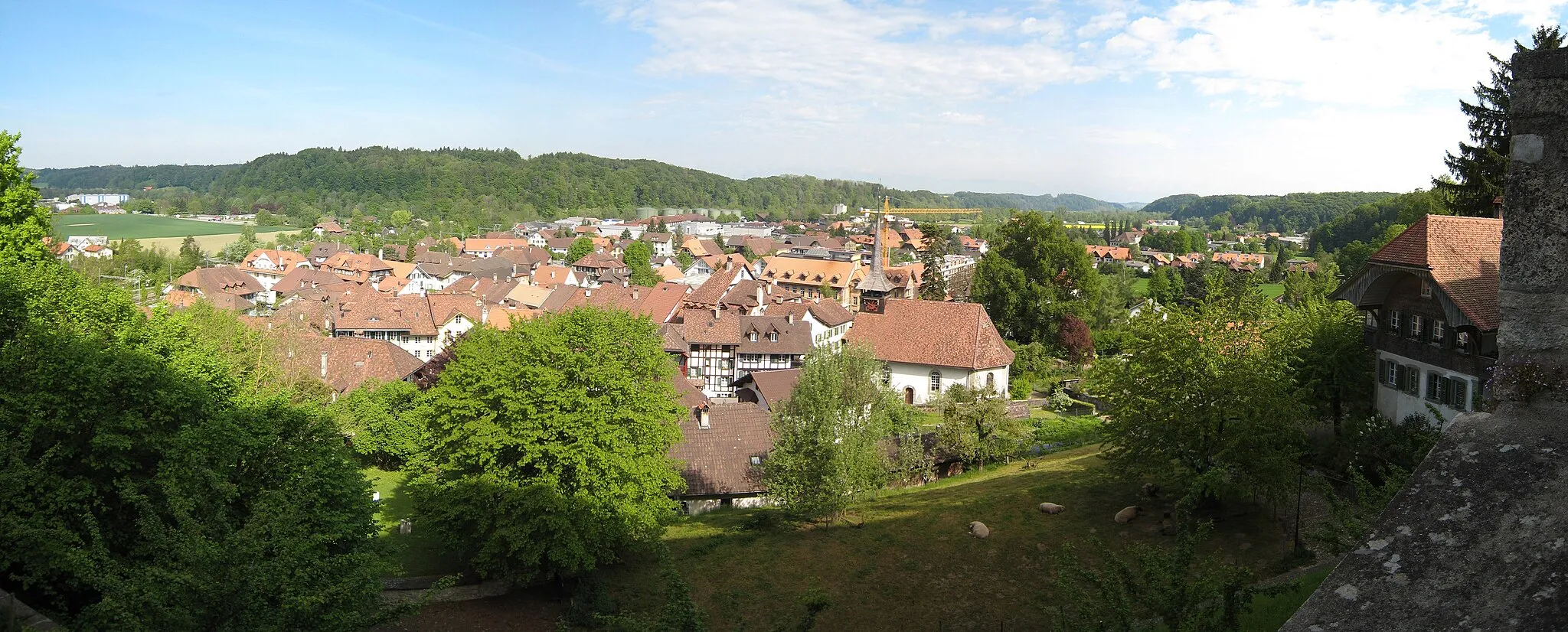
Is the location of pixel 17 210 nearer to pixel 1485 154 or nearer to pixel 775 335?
pixel 775 335

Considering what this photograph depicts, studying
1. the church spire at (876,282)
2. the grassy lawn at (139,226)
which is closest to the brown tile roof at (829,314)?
the church spire at (876,282)

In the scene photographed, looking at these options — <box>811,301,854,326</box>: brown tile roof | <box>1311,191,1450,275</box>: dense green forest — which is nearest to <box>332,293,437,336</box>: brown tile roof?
<box>811,301,854,326</box>: brown tile roof

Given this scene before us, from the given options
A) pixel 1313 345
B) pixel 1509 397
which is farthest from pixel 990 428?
pixel 1509 397

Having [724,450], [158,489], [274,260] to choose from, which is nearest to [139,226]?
[274,260]

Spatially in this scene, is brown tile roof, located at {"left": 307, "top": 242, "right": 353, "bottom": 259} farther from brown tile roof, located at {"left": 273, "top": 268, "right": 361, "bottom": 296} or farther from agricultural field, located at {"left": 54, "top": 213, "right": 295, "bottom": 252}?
brown tile roof, located at {"left": 273, "top": 268, "right": 361, "bottom": 296}

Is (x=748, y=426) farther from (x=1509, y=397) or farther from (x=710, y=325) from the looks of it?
(x=1509, y=397)

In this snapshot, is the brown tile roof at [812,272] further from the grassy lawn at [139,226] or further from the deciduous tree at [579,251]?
the grassy lawn at [139,226]
